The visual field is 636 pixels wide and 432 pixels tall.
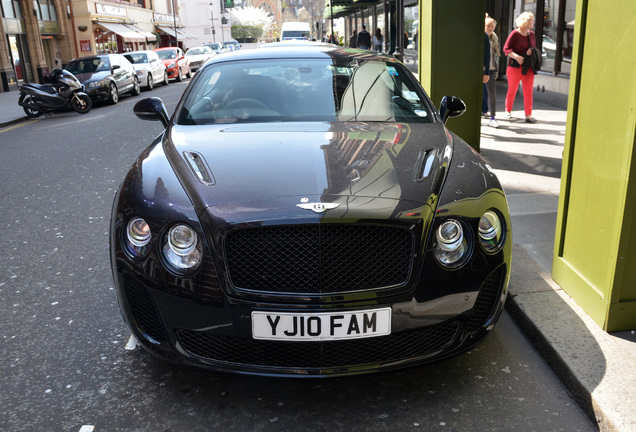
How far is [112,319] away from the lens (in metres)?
3.50

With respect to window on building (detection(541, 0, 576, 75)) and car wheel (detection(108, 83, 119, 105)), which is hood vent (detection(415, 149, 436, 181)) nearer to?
window on building (detection(541, 0, 576, 75))

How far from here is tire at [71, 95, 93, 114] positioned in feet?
51.5

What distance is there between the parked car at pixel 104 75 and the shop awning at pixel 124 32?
20291 millimetres

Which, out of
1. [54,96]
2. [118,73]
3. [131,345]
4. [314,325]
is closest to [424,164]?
[314,325]

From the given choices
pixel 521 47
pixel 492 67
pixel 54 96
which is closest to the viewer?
pixel 521 47

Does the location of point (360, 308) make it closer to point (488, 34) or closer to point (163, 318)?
point (163, 318)

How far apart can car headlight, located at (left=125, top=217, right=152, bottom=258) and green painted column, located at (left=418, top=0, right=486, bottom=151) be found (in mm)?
5047

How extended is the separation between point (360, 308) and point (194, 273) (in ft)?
2.20

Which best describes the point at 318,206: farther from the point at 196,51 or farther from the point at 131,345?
the point at 196,51

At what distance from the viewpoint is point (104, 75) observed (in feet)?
58.0

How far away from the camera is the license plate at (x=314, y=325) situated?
2350 mm

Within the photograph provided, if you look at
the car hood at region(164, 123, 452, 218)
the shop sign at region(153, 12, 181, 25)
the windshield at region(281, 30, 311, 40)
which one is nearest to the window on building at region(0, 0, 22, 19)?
the windshield at region(281, 30, 311, 40)

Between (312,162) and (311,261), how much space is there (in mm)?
628

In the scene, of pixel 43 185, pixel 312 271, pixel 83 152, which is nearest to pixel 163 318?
pixel 312 271
